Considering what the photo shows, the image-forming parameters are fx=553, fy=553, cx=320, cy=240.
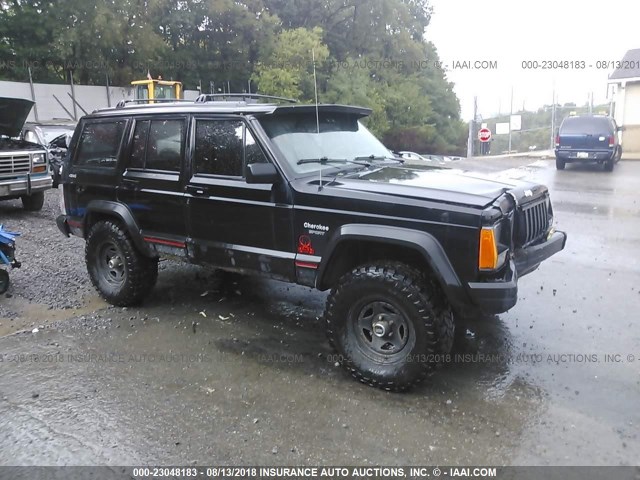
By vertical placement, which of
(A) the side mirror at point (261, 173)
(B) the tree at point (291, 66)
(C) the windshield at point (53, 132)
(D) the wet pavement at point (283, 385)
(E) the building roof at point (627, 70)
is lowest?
(D) the wet pavement at point (283, 385)

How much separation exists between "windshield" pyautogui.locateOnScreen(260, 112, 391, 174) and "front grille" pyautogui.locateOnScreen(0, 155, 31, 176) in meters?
7.31

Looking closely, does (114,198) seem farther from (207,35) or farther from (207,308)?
(207,35)

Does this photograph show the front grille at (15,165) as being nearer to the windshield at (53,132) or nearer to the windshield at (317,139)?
the windshield at (53,132)

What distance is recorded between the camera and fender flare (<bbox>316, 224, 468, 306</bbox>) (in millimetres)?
3617

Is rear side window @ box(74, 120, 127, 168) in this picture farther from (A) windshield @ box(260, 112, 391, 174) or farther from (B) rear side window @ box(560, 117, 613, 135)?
(B) rear side window @ box(560, 117, 613, 135)

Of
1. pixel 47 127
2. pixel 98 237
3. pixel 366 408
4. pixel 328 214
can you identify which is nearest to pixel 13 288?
pixel 98 237

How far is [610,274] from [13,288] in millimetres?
6914

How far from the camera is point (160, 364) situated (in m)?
4.43

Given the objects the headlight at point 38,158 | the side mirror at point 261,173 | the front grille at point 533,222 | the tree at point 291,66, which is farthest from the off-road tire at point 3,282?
the tree at point 291,66

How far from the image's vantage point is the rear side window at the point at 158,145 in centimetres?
501

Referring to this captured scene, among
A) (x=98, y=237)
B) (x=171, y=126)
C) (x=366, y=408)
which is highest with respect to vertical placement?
(x=171, y=126)

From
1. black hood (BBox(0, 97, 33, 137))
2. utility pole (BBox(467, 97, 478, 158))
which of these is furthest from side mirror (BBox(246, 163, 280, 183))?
utility pole (BBox(467, 97, 478, 158))

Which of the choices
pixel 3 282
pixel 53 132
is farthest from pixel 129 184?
pixel 53 132

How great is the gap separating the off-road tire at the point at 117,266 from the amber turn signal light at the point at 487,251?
3363 mm
